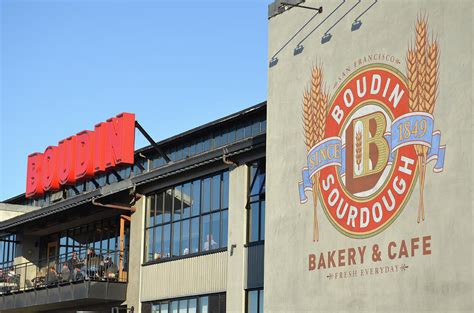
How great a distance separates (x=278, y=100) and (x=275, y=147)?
131cm

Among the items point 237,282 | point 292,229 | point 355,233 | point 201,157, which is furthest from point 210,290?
point 355,233

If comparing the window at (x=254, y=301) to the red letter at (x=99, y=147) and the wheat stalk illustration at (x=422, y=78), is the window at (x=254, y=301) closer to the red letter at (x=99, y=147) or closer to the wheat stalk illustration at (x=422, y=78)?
the wheat stalk illustration at (x=422, y=78)

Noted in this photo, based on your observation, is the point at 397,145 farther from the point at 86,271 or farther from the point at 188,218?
the point at 86,271

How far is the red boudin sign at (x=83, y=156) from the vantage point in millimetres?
36656

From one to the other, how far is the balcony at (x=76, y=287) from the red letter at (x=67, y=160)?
330cm

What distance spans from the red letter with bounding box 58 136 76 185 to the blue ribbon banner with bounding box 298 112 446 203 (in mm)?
17588

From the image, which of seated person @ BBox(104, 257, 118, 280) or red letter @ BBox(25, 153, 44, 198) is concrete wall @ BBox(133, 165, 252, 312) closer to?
seated person @ BBox(104, 257, 118, 280)

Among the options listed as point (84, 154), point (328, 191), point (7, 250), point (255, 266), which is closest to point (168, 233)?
point (255, 266)

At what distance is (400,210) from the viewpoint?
21.4 metres

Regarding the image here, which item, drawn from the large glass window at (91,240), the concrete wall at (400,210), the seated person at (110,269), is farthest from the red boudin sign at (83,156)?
the concrete wall at (400,210)

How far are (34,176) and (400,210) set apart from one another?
1015 inches

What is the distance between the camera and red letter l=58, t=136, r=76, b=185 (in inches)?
1586

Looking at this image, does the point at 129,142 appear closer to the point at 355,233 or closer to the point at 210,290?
the point at 210,290

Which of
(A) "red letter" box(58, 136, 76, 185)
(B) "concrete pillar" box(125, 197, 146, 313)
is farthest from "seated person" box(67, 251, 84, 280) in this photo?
(A) "red letter" box(58, 136, 76, 185)
